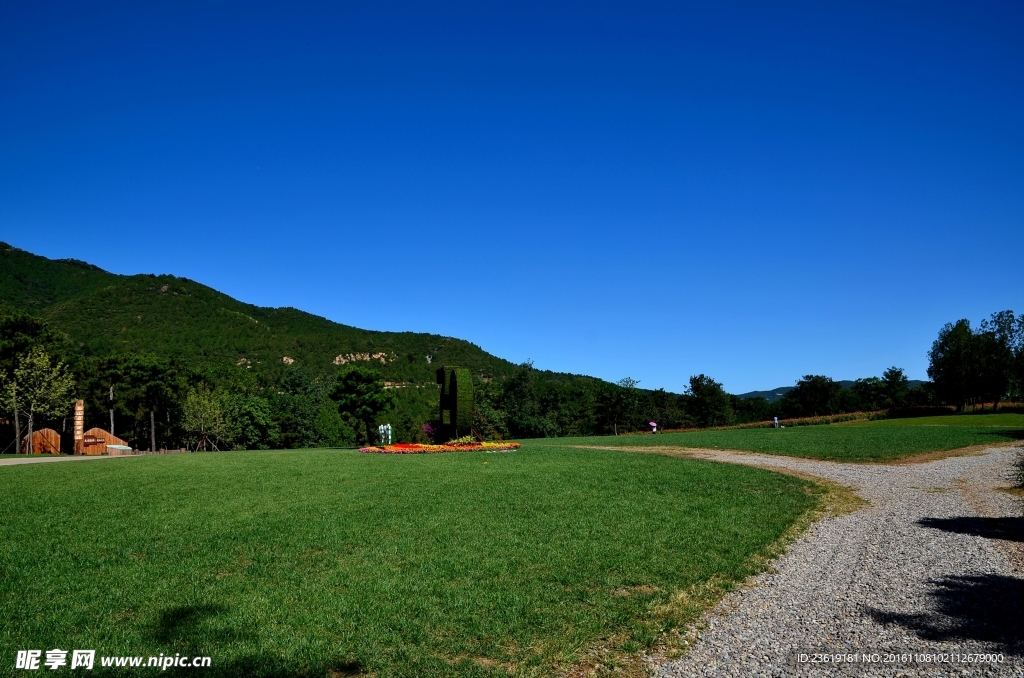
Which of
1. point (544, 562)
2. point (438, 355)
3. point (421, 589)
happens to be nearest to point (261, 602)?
point (421, 589)

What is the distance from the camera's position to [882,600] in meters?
6.39

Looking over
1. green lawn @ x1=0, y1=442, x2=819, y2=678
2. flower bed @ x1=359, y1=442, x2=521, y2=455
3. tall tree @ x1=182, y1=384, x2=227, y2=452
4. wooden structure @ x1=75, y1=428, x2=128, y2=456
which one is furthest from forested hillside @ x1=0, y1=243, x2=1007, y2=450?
green lawn @ x1=0, y1=442, x2=819, y2=678

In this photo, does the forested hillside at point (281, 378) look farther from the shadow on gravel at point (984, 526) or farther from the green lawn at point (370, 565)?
the shadow on gravel at point (984, 526)

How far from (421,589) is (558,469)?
37.2ft

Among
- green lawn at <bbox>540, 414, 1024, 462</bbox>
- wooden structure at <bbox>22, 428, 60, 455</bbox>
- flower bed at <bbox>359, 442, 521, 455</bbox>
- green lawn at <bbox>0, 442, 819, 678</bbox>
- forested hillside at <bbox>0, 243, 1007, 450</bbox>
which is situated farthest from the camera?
forested hillside at <bbox>0, 243, 1007, 450</bbox>

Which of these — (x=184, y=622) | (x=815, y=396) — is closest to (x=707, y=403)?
(x=815, y=396)

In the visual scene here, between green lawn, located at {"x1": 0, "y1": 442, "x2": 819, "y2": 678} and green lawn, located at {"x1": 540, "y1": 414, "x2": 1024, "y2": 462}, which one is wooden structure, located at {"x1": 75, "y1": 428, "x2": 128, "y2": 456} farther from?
green lawn, located at {"x1": 540, "y1": 414, "x2": 1024, "y2": 462}

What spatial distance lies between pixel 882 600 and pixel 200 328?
9455 centimetres

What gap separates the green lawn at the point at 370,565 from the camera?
530 centimetres

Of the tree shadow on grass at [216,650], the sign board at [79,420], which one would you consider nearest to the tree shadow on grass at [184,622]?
the tree shadow on grass at [216,650]

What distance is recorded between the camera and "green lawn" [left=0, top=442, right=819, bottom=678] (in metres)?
5.30

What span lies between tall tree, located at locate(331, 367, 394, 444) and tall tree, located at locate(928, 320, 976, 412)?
60.8 m

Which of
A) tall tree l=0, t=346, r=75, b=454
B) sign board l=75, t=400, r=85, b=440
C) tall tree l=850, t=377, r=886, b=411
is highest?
tall tree l=0, t=346, r=75, b=454

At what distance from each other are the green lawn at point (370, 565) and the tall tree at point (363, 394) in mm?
40059
